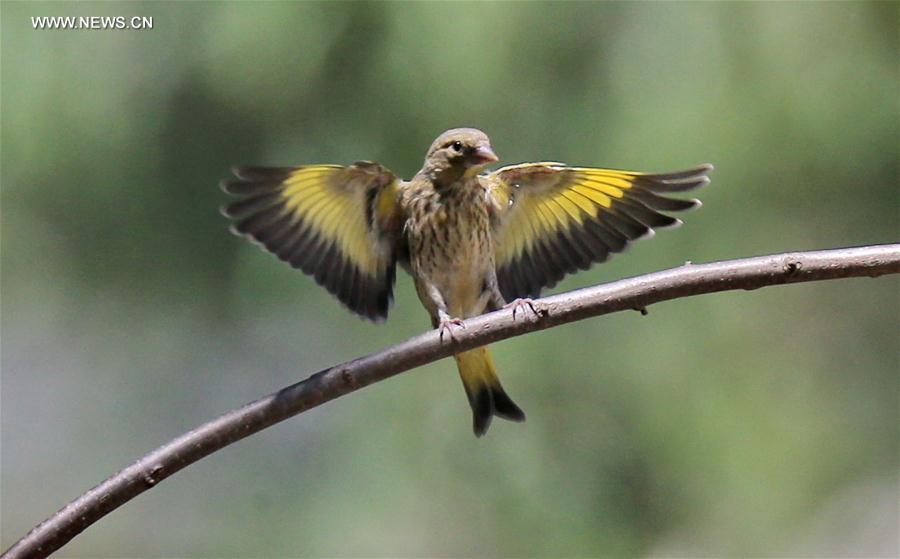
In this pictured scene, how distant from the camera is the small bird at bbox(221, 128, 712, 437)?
2629 mm

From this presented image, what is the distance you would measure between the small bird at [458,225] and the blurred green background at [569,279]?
61cm

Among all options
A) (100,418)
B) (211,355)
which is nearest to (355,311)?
(211,355)

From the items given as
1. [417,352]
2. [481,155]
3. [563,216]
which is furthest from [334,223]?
[417,352]

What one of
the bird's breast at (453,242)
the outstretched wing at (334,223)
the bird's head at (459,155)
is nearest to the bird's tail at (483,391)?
the bird's breast at (453,242)

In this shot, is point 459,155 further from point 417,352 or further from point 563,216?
point 417,352

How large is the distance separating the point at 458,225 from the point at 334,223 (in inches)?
11.8

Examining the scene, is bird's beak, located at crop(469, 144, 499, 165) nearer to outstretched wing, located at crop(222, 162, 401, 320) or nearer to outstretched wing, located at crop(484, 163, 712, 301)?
outstretched wing, located at crop(484, 163, 712, 301)

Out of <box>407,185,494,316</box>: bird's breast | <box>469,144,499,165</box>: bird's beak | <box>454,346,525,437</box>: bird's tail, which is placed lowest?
<box>454,346,525,437</box>: bird's tail

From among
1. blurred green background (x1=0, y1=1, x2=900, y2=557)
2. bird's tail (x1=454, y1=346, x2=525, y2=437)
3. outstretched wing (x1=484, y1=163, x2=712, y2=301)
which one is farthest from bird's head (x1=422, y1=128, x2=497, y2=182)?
blurred green background (x1=0, y1=1, x2=900, y2=557)

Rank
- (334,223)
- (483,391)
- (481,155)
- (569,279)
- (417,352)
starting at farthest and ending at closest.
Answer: (569,279) < (483,391) < (334,223) < (481,155) < (417,352)

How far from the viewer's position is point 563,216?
2867 mm

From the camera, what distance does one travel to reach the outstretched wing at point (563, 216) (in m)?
2.60

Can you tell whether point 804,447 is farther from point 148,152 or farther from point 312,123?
point 148,152

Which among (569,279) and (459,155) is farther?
(569,279)
